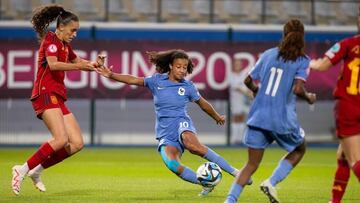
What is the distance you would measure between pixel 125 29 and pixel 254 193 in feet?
34.6

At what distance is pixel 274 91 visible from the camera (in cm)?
895

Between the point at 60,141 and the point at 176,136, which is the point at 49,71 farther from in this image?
the point at 176,136

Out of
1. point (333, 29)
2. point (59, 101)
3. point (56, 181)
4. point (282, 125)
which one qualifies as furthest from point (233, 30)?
point (282, 125)

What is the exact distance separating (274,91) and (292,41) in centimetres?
54

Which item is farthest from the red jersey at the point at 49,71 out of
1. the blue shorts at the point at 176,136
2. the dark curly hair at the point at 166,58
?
the blue shorts at the point at 176,136

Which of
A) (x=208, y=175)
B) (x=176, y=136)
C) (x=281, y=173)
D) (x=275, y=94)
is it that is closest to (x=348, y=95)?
(x=275, y=94)

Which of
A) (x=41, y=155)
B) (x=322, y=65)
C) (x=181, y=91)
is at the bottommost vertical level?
(x=41, y=155)

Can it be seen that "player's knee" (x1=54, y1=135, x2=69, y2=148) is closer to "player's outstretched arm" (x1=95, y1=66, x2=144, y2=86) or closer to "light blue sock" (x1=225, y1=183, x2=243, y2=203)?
"player's outstretched arm" (x1=95, y1=66, x2=144, y2=86)

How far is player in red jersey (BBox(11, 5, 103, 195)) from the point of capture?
10680mm

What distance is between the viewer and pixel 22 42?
20.3 metres

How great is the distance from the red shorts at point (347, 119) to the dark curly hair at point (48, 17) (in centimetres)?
384

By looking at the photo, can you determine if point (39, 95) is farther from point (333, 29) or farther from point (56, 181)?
point (333, 29)

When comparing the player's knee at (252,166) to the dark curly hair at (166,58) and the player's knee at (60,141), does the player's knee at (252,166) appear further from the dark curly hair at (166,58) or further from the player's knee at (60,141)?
the player's knee at (60,141)

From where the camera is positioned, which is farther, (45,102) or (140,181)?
(140,181)
